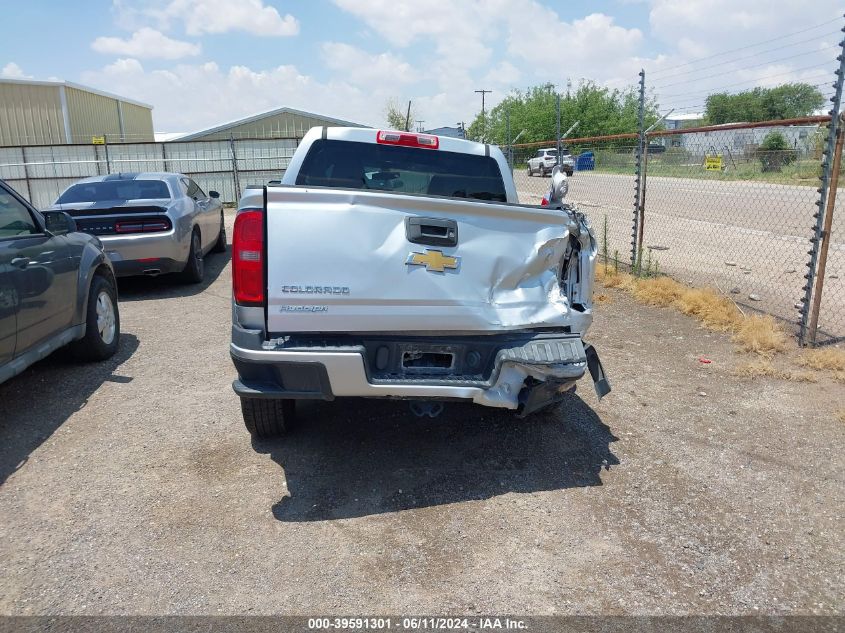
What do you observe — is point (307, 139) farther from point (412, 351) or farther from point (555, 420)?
point (555, 420)

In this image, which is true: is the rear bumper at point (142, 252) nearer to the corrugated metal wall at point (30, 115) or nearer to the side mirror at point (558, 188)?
the side mirror at point (558, 188)

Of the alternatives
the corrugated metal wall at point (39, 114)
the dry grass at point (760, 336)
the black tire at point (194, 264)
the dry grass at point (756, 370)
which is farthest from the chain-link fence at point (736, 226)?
the corrugated metal wall at point (39, 114)

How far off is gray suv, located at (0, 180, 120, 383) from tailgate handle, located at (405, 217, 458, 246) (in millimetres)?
2735

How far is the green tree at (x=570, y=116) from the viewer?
50.1 meters

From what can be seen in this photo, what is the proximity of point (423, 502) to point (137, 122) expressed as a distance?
46.2 metres

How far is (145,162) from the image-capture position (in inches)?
790

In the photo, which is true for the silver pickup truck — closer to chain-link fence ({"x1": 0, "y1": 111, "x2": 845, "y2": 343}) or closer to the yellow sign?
chain-link fence ({"x1": 0, "y1": 111, "x2": 845, "y2": 343})

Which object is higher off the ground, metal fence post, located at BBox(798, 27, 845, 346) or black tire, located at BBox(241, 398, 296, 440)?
metal fence post, located at BBox(798, 27, 845, 346)

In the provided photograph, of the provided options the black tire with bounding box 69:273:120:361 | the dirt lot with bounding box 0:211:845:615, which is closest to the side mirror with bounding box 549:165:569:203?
the dirt lot with bounding box 0:211:845:615

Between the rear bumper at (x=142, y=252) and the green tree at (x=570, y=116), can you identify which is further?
the green tree at (x=570, y=116)

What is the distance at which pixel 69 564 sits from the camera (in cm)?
305

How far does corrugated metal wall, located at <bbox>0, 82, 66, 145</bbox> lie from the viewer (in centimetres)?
2975

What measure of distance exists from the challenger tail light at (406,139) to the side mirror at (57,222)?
272 centimetres

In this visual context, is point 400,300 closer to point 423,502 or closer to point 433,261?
point 433,261
